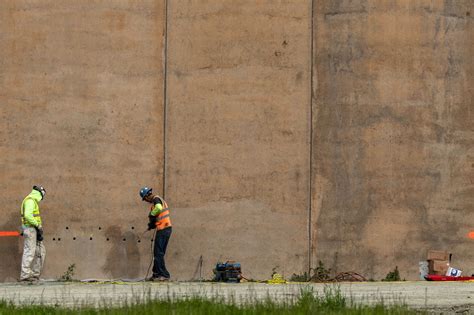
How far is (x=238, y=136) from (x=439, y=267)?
4166 millimetres

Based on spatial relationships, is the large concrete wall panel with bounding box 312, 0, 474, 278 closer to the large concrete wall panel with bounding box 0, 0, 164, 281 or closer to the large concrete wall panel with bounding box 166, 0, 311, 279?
the large concrete wall panel with bounding box 166, 0, 311, 279

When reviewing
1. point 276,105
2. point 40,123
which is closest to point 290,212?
point 276,105

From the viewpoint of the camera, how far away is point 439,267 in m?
20.7

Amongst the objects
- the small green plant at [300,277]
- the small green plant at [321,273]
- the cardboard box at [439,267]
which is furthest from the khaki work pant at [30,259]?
the cardboard box at [439,267]

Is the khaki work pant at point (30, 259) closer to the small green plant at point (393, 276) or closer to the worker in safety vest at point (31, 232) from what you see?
the worker in safety vest at point (31, 232)

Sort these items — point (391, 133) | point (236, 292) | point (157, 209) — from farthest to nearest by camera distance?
point (391, 133), point (157, 209), point (236, 292)

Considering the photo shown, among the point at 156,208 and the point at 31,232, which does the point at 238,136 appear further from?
the point at 31,232

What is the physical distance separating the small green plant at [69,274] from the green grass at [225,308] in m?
5.50

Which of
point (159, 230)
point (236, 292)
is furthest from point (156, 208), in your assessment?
point (236, 292)

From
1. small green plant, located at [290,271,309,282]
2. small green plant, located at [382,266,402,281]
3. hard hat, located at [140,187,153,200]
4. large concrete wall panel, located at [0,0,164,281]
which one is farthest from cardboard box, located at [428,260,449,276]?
hard hat, located at [140,187,153,200]

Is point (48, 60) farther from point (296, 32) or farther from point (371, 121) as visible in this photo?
point (371, 121)

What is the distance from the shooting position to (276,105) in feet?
68.3

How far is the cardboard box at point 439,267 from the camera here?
67.6 feet

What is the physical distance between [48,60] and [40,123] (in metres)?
1.10
